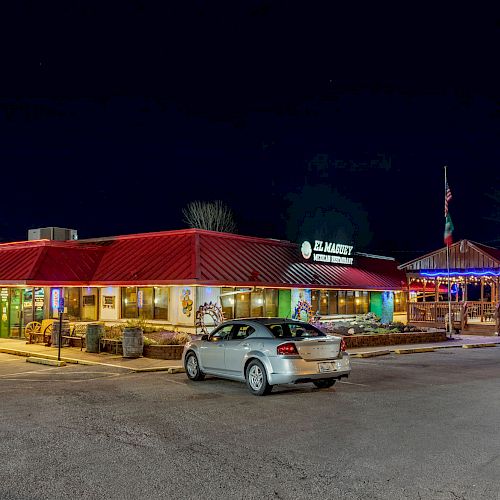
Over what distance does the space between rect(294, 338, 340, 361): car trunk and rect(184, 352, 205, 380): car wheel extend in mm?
3219

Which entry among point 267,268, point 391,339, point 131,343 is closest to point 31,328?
point 131,343

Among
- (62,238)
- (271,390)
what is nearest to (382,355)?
(271,390)

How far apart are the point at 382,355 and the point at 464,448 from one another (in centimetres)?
1367

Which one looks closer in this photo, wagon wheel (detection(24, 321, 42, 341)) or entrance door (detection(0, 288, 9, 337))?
wagon wheel (detection(24, 321, 42, 341))

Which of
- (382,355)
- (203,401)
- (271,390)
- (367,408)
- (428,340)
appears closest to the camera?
(367,408)

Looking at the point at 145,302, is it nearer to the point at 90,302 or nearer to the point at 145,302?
the point at 145,302

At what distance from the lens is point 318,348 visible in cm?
1238

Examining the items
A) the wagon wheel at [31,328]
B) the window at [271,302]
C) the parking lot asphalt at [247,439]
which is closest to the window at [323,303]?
the window at [271,302]

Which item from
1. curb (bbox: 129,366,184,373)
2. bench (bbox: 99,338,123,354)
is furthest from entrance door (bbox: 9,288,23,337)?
curb (bbox: 129,366,184,373)

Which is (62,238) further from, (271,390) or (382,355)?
(271,390)

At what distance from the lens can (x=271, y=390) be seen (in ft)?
41.2

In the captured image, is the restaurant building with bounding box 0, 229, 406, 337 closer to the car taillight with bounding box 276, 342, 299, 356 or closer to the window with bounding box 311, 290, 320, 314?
the window with bounding box 311, 290, 320, 314

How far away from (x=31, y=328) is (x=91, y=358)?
6.67 metres

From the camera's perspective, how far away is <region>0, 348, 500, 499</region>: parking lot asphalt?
6.33m
